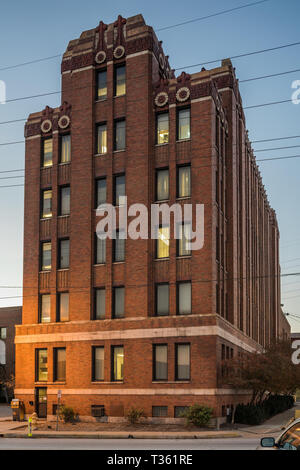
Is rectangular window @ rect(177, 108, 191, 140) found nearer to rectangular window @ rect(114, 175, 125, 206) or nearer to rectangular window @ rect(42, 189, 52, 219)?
rectangular window @ rect(114, 175, 125, 206)

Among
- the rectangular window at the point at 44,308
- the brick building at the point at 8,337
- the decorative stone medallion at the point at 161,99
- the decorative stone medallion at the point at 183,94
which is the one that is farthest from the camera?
the brick building at the point at 8,337

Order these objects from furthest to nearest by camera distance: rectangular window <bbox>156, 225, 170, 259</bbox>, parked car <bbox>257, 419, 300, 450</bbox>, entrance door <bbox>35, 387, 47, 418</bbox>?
entrance door <bbox>35, 387, 47, 418</bbox> → rectangular window <bbox>156, 225, 170, 259</bbox> → parked car <bbox>257, 419, 300, 450</bbox>

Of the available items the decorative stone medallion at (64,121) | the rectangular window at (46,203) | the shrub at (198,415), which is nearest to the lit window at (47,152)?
the decorative stone medallion at (64,121)

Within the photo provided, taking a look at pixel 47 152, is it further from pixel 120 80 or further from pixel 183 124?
pixel 183 124

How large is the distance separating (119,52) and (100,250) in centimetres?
1432

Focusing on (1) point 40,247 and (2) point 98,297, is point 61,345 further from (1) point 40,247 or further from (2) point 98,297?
(1) point 40,247

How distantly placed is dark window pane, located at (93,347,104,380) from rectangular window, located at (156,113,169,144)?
1483cm

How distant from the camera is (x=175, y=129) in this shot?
43.2 metres

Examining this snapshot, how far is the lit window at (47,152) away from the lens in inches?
1898

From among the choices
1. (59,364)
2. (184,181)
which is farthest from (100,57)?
(59,364)

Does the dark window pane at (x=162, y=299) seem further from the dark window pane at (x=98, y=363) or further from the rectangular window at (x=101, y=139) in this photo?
the rectangular window at (x=101, y=139)

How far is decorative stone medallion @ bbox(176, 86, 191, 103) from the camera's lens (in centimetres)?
4304

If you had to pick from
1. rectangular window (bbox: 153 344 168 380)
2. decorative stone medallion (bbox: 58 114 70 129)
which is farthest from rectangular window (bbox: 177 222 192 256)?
decorative stone medallion (bbox: 58 114 70 129)

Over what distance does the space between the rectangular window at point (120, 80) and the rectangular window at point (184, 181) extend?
763 cm
